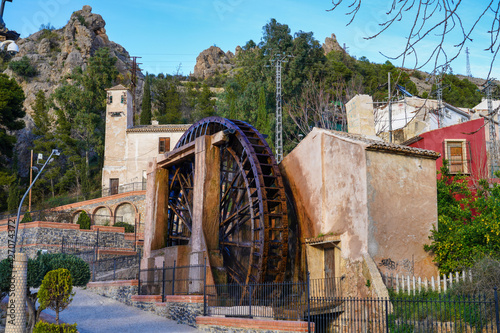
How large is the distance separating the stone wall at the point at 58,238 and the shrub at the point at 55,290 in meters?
15.6

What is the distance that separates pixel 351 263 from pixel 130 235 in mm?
20819

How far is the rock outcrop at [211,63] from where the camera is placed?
274 ft

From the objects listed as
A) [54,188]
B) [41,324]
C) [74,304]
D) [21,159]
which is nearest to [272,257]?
[41,324]

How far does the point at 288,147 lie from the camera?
36.8 meters

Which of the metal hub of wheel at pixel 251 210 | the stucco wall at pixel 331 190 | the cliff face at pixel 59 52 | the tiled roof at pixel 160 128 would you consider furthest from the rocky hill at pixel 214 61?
the stucco wall at pixel 331 190

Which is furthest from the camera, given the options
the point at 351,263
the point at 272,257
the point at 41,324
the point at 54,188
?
the point at 54,188

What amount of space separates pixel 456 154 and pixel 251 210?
1036 cm

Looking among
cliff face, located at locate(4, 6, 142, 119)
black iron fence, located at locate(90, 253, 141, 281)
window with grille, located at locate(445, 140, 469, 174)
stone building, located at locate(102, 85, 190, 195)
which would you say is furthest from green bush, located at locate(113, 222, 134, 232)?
cliff face, located at locate(4, 6, 142, 119)

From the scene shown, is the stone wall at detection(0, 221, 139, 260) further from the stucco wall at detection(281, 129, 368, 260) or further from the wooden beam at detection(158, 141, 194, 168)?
the stucco wall at detection(281, 129, 368, 260)

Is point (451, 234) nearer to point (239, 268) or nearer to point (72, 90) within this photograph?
point (239, 268)

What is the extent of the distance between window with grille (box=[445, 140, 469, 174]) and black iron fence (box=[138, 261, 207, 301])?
38.0 feet

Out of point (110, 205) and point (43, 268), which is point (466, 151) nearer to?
point (43, 268)

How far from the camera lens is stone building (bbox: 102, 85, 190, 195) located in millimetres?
38219

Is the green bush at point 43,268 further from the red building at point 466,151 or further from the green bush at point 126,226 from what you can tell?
the green bush at point 126,226
